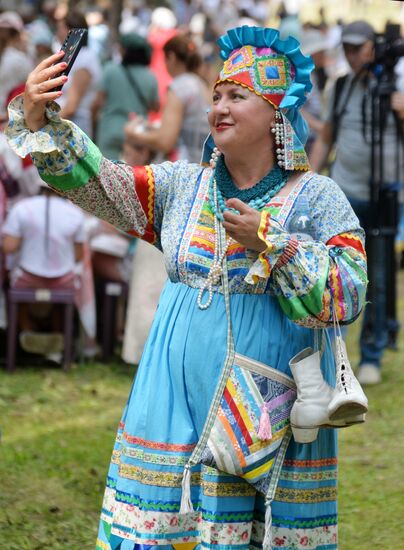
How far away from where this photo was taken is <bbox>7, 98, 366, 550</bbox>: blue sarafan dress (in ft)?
10.7

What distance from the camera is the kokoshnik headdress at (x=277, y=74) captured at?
3385mm

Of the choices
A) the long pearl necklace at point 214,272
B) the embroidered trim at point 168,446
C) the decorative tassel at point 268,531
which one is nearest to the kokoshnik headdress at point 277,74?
the long pearl necklace at point 214,272

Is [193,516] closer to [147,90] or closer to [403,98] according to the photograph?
[403,98]

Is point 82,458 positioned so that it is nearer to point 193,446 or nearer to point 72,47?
point 193,446

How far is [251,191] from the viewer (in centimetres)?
341

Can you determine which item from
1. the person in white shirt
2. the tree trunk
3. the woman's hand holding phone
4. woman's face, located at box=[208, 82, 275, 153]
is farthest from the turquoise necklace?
the tree trunk

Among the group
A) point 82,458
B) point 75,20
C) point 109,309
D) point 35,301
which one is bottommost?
point 82,458

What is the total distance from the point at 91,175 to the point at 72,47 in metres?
0.37

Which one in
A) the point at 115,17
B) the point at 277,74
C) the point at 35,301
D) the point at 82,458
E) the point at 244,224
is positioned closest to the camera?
the point at 244,224

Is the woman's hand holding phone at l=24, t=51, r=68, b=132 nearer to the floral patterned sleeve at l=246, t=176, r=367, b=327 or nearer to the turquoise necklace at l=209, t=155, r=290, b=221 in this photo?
the turquoise necklace at l=209, t=155, r=290, b=221

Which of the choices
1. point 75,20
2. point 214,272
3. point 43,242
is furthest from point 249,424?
point 75,20

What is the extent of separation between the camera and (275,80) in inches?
134

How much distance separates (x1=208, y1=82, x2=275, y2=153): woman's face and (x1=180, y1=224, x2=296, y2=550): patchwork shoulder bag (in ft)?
0.88

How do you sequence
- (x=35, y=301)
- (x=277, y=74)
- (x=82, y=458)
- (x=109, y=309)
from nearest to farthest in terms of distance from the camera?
(x=277, y=74)
(x=82, y=458)
(x=35, y=301)
(x=109, y=309)
